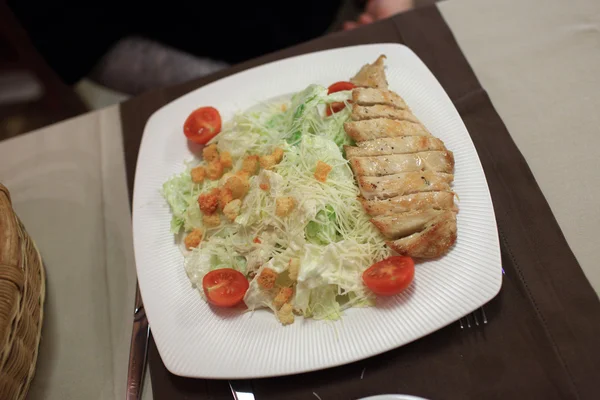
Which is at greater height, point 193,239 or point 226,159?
point 226,159

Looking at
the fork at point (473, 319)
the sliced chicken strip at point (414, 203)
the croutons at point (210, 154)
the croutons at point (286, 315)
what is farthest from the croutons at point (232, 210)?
the fork at point (473, 319)

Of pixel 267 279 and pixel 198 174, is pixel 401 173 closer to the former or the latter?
pixel 267 279

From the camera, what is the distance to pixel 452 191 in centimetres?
212

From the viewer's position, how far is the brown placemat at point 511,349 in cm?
177

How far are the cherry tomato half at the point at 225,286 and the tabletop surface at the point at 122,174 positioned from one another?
0.37m

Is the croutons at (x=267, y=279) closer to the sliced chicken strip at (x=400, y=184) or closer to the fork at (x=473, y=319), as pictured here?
the sliced chicken strip at (x=400, y=184)

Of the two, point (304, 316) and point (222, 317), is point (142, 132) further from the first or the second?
point (304, 316)

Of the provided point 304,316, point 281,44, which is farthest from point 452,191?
point 281,44

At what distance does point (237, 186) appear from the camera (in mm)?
2260

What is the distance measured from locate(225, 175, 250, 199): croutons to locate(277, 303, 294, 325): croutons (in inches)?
24.4

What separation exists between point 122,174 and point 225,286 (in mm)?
1194

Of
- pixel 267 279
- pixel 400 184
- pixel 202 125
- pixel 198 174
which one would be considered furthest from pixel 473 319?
pixel 202 125

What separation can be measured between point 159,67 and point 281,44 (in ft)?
3.74

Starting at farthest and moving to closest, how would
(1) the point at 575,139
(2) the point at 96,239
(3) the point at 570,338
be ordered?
1. (2) the point at 96,239
2. (1) the point at 575,139
3. (3) the point at 570,338
